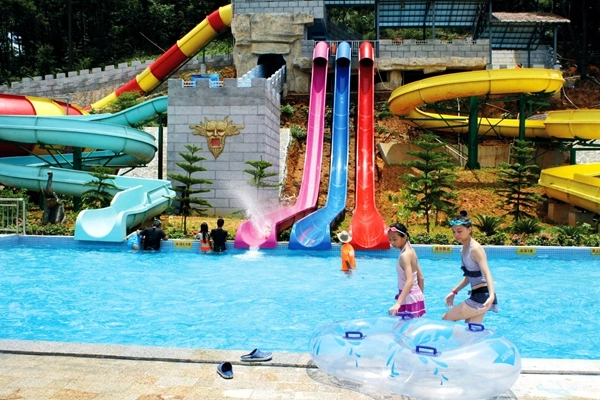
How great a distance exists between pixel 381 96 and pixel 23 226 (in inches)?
763

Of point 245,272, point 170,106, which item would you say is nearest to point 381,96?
point 170,106

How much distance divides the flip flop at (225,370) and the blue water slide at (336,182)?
30.8 feet

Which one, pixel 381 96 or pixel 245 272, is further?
pixel 381 96

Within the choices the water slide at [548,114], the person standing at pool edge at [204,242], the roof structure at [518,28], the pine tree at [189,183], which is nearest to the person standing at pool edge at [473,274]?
the person standing at pool edge at [204,242]

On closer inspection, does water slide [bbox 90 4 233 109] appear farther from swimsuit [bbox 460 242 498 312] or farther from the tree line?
swimsuit [bbox 460 242 498 312]

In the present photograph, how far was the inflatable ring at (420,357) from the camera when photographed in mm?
4766

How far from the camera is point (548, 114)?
72.5 ft

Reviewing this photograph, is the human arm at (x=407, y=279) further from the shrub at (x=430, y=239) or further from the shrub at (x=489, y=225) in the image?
the shrub at (x=489, y=225)

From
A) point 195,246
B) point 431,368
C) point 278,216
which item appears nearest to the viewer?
point 431,368

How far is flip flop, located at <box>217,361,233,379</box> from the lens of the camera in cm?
520

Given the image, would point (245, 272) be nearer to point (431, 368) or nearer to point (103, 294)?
point (103, 294)

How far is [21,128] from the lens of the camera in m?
18.0

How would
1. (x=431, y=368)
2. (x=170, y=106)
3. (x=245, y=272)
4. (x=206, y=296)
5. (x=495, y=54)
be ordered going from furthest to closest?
(x=495, y=54)
(x=170, y=106)
(x=245, y=272)
(x=206, y=296)
(x=431, y=368)

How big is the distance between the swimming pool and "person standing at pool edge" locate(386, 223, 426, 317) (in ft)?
6.29
